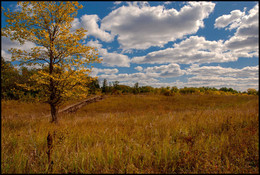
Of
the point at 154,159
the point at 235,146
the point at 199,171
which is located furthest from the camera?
the point at 235,146

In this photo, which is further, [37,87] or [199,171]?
[37,87]

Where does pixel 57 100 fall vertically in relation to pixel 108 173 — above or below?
above

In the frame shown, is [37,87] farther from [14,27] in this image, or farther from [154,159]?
[154,159]

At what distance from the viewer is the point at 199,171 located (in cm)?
241

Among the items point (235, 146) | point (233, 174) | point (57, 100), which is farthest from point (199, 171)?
point (57, 100)

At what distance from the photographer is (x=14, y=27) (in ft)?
21.5

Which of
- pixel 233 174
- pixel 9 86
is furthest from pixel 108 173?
pixel 9 86

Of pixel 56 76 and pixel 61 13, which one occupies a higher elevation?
pixel 61 13

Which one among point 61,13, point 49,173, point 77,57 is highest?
point 61,13

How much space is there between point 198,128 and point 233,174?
104 inches

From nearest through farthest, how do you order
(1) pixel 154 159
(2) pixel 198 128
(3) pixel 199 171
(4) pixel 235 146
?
1. (3) pixel 199 171
2. (1) pixel 154 159
3. (4) pixel 235 146
4. (2) pixel 198 128

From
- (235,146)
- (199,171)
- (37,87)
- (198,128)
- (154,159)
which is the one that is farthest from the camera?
(37,87)

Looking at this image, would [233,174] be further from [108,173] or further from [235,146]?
[108,173]

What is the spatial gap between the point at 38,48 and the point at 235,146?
7474 mm
